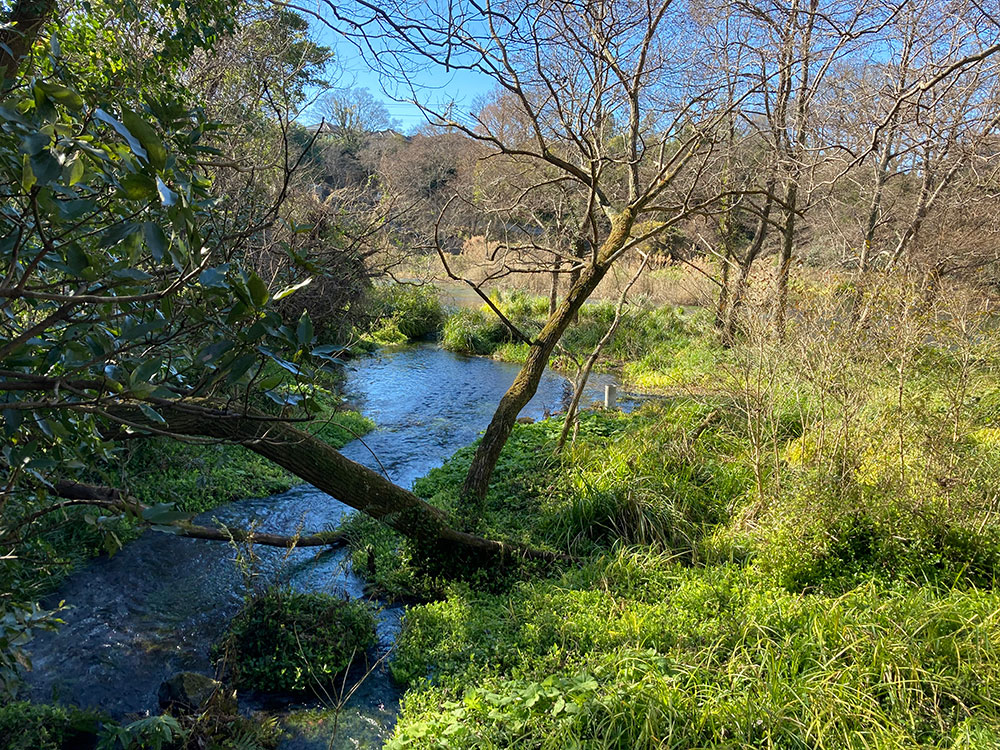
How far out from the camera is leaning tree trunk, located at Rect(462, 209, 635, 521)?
5613 millimetres

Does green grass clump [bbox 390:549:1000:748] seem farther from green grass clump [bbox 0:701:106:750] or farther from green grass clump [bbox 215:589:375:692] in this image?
green grass clump [bbox 0:701:106:750]

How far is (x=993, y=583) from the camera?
369 centimetres

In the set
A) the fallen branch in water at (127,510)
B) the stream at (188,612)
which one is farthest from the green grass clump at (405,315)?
the fallen branch in water at (127,510)

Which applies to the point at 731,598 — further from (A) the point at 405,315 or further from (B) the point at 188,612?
(A) the point at 405,315

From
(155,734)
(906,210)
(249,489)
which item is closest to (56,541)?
(249,489)

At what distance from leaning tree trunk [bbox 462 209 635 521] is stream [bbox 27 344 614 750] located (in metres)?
0.88

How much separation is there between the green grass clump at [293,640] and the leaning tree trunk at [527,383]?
5.16 feet

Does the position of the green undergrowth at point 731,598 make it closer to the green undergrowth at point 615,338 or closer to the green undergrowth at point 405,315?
the green undergrowth at point 615,338

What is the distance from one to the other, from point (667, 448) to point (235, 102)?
5701 mm

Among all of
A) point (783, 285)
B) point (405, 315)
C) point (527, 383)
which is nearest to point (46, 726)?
point (527, 383)

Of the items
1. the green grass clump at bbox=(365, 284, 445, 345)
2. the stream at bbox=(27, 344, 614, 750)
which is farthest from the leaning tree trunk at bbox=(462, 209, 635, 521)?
the green grass clump at bbox=(365, 284, 445, 345)

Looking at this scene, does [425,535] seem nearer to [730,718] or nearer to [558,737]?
[558,737]

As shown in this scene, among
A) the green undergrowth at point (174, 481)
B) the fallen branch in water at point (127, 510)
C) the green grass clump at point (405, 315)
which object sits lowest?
→ the green undergrowth at point (174, 481)

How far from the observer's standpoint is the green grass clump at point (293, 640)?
3760 mm
